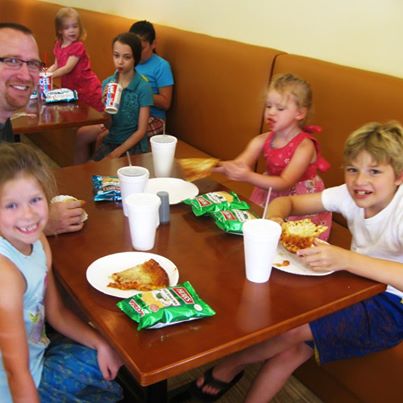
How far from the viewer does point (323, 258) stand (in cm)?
126

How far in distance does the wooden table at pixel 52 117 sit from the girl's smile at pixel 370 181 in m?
1.58

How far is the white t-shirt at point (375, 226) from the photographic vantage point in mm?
1526

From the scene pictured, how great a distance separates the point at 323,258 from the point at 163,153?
75cm

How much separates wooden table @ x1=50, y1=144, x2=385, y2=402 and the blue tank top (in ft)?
0.19

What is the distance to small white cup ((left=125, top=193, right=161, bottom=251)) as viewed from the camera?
4.27 ft

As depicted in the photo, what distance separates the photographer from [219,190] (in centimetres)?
175

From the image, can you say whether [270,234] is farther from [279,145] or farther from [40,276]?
[279,145]

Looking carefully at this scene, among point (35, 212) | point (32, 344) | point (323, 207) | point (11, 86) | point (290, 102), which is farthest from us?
point (290, 102)

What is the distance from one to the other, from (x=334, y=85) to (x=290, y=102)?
1.30ft

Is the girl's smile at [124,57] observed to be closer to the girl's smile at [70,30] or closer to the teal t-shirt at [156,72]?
the teal t-shirt at [156,72]

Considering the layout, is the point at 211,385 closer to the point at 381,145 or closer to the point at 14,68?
the point at 381,145

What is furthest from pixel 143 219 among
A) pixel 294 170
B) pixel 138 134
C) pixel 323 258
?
pixel 138 134

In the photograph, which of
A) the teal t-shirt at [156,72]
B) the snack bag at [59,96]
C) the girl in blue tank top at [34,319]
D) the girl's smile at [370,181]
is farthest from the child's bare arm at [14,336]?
the teal t-shirt at [156,72]

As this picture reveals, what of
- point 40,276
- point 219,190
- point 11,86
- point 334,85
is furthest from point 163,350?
point 334,85
